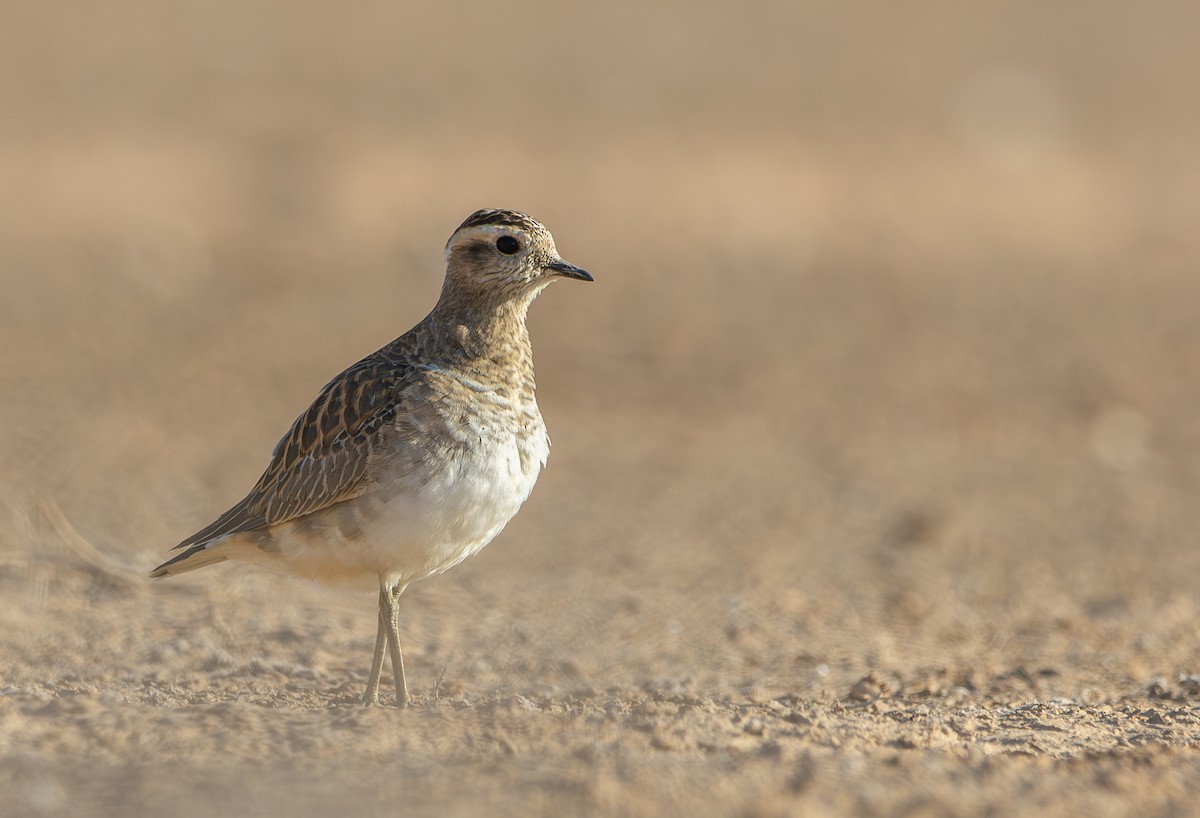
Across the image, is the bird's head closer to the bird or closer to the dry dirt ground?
the bird

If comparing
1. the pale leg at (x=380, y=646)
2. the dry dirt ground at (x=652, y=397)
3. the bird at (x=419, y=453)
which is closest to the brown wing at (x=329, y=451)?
the bird at (x=419, y=453)

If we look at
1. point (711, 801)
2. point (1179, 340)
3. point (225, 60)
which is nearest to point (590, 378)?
point (1179, 340)

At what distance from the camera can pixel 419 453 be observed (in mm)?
7156

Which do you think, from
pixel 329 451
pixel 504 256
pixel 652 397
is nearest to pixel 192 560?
pixel 329 451

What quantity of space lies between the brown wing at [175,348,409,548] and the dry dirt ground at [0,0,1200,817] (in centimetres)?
82

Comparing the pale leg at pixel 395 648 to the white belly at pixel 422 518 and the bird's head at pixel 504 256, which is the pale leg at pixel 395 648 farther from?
the bird's head at pixel 504 256

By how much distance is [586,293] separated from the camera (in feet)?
54.4

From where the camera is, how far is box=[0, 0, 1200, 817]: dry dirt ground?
6.25 meters

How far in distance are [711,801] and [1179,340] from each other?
11.8 metres

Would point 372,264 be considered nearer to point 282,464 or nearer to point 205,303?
point 205,303

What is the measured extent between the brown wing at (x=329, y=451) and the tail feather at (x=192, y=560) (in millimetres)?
85

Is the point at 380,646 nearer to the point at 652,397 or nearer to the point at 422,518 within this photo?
the point at 422,518

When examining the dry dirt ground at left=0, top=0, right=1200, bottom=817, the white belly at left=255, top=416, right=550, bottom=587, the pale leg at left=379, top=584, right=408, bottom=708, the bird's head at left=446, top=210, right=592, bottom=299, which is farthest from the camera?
the bird's head at left=446, top=210, right=592, bottom=299

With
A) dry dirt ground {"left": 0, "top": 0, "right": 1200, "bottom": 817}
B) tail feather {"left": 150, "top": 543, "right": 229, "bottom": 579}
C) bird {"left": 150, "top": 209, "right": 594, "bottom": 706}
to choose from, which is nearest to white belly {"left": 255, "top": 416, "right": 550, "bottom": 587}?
bird {"left": 150, "top": 209, "right": 594, "bottom": 706}
